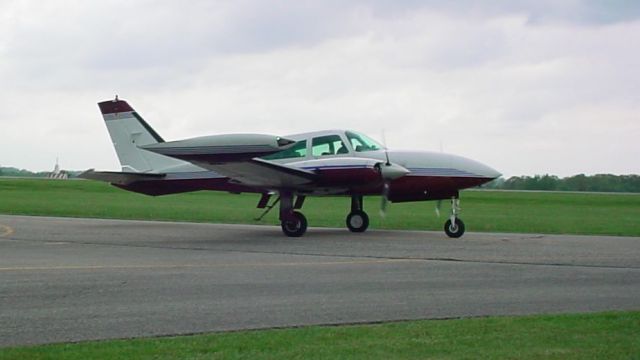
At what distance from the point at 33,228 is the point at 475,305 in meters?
15.9

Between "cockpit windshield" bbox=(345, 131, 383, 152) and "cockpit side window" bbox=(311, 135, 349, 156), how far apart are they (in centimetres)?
25

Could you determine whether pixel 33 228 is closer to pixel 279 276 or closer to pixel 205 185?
pixel 205 185

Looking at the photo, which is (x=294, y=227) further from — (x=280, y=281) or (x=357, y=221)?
(x=280, y=281)

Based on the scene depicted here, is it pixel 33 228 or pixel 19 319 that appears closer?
pixel 19 319

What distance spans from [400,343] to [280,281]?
4659 mm

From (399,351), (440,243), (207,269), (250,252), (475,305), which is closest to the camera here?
(399,351)

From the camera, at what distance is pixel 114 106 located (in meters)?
27.1

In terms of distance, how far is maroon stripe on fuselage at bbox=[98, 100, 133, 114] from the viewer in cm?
2698

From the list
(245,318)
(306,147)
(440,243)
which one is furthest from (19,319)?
(306,147)

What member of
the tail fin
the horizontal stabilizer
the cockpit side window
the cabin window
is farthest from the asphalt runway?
the tail fin

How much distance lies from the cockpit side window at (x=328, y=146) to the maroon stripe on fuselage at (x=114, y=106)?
722cm

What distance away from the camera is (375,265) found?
48.4ft

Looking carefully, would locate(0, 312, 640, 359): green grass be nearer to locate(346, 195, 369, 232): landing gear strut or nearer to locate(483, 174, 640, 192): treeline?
locate(346, 195, 369, 232): landing gear strut

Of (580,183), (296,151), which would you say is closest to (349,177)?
(296,151)
